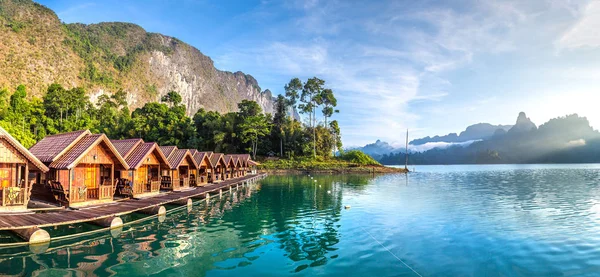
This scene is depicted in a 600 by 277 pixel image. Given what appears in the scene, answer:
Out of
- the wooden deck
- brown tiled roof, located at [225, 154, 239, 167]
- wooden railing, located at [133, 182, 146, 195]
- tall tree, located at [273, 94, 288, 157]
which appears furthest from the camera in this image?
tall tree, located at [273, 94, 288, 157]

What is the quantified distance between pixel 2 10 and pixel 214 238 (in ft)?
541

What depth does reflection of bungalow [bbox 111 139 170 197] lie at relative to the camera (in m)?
24.6

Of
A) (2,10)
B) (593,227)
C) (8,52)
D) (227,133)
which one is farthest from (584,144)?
(2,10)

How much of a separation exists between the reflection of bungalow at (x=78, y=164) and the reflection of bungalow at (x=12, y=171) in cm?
171

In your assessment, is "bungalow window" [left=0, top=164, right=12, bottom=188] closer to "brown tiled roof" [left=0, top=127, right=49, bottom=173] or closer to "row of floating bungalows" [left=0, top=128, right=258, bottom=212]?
"row of floating bungalows" [left=0, top=128, right=258, bottom=212]

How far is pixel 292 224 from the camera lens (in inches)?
752

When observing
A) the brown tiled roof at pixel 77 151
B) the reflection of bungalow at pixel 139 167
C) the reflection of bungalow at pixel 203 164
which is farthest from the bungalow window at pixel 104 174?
the reflection of bungalow at pixel 203 164

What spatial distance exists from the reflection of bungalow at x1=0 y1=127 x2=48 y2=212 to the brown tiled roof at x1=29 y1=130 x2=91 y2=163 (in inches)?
80.5

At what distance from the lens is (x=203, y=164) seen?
39.2 meters

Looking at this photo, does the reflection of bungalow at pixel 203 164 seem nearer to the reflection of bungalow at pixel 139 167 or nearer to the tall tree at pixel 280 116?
the reflection of bungalow at pixel 139 167

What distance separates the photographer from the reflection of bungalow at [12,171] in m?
16.4

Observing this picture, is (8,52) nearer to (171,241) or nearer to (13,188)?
(13,188)

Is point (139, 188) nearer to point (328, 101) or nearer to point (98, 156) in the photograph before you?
point (98, 156)

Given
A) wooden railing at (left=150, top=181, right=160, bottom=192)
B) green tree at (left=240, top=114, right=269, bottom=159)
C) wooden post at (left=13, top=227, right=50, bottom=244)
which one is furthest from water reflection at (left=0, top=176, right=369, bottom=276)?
green tree at (left=240, top=114, right=269, bottom=159)
